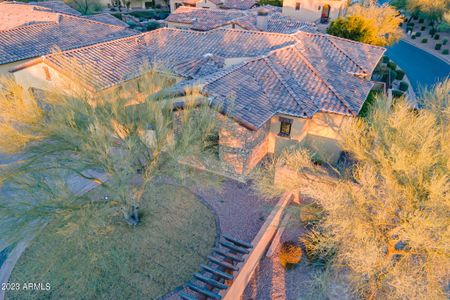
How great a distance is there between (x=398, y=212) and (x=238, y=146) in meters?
9.83

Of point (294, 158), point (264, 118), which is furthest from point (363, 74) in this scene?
point (294, 158)

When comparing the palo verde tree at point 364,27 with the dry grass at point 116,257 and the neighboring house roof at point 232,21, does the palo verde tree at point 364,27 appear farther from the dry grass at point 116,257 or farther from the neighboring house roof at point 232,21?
the dry grass at point 116,257

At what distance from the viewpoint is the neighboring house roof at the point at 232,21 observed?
35.9 metres

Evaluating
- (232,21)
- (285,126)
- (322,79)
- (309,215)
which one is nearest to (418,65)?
(232,21)

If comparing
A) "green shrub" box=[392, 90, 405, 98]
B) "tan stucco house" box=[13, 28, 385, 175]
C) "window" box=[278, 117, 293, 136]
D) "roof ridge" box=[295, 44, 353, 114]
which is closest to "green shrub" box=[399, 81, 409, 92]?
"green shrub" box=[392, 90, 405, 98]

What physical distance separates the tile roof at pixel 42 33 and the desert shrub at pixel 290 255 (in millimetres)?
26637

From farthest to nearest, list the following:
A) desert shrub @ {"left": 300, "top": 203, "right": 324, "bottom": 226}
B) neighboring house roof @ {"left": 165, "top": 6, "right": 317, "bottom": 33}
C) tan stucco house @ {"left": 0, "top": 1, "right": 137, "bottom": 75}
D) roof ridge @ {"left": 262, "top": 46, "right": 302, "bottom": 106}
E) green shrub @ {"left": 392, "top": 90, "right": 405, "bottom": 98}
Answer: neighboring house roof @ {"left": 165, "top": 6, "right": 317, "bottom": 33} → green shrub @ {"left": 392, "top": 90, "right": 405, "bottom": 98} → tan stucco house @ {"left": 0, "top": 1, "right": 137, "bottom": 75} → roof ridge @ {"left": 262, "top": 46, "right": 302, "bottom": 106} → desert shrub @ {"left": 300, "top": 203, "right": 324, "bottom": 226}

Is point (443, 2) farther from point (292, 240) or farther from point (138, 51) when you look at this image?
point (292, 240)

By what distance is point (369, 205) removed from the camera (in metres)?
11.6

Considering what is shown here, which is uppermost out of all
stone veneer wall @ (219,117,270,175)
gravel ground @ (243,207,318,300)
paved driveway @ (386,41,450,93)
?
paved driveway @ (386,41,450,93)

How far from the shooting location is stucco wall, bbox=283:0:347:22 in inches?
1752

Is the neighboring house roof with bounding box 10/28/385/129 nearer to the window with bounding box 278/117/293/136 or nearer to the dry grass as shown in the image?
the window with bounding box 278/117/293/136

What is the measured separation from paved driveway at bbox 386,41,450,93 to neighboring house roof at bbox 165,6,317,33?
544 inches

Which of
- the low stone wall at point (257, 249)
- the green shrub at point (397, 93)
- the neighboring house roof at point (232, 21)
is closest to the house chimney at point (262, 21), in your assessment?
the neighboring house roof at point (232, 21)
